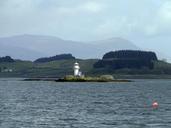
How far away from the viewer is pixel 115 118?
70.4 m

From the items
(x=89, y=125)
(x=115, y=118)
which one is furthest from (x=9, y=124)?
(x=115, y=118)

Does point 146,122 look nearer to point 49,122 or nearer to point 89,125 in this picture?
point 89,125

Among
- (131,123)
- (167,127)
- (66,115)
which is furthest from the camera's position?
(66,115)

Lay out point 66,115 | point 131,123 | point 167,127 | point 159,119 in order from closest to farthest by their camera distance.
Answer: point 167,127, point 131,123, point 159,119, point 66,115

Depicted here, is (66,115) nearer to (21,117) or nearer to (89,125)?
(21,117)

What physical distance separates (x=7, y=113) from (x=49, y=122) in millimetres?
14221

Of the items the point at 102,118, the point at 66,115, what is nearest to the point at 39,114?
the point at 66,115

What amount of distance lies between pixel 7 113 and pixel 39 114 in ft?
18.0

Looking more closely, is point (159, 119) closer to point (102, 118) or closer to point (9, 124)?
point (102, 118)

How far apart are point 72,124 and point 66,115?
10992mm

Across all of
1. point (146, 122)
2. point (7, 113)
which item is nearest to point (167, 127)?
point (146, 122)

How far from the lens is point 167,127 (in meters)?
60.4

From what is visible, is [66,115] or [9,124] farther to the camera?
[66,115]

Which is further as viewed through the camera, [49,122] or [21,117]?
[21,117]
